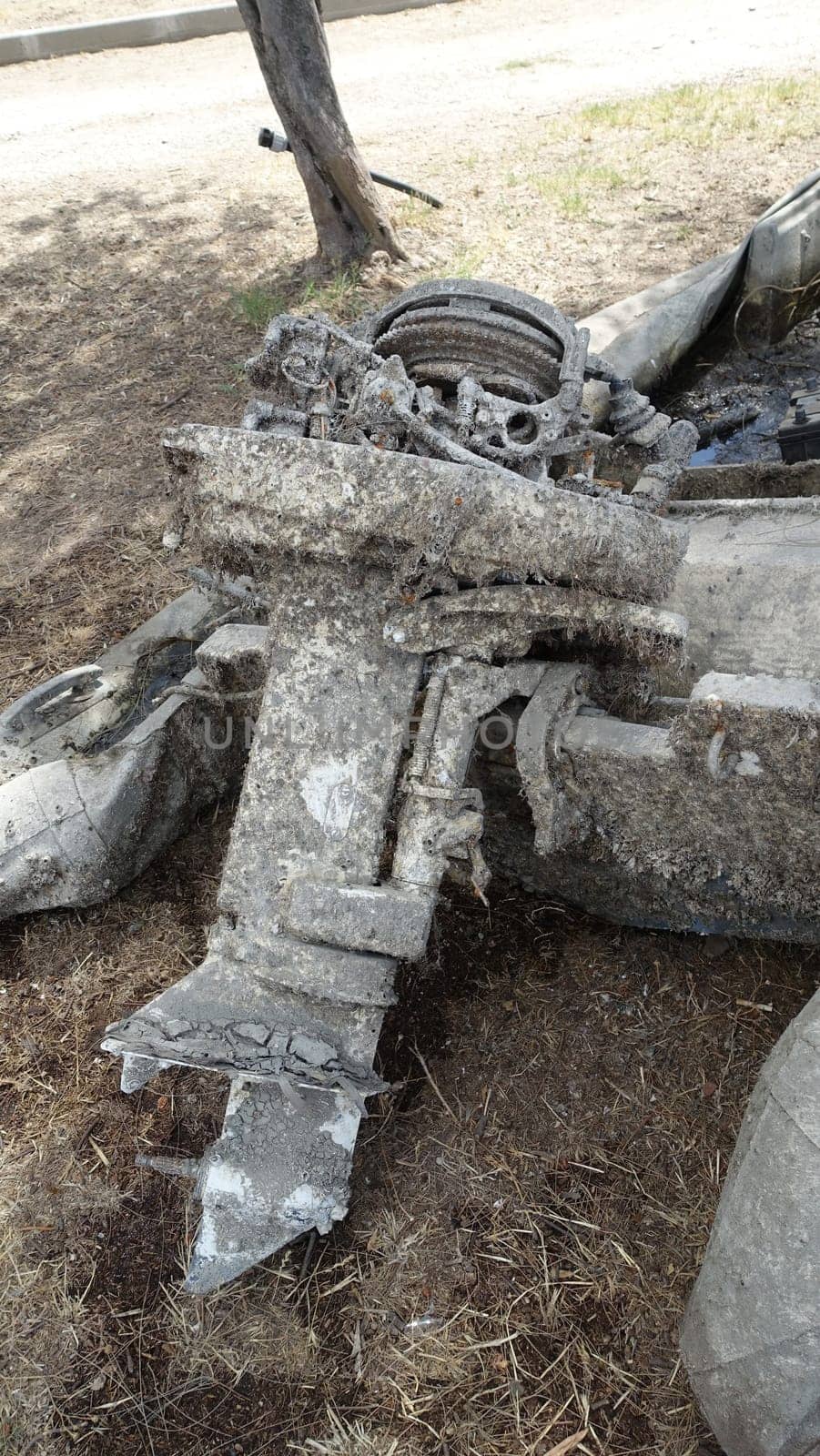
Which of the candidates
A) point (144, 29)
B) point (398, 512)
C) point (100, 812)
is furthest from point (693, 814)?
point (144, 29)

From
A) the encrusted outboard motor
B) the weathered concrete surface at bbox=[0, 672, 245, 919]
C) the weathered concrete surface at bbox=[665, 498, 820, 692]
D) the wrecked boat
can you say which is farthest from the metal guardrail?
the weathered concrete surface at bbox=[0, 672, 245, 919]

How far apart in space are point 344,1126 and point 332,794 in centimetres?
86

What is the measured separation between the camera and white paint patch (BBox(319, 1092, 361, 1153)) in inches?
106

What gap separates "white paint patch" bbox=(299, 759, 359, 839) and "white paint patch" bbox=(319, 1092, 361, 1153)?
70 cm

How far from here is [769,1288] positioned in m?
1.94

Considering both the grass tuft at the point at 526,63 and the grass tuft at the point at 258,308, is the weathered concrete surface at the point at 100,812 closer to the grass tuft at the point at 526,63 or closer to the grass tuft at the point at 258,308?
the grass tuft at the point at 258,308

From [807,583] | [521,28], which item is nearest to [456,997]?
[807,583]

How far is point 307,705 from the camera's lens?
2.93 meters

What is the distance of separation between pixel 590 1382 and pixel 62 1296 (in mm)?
1360

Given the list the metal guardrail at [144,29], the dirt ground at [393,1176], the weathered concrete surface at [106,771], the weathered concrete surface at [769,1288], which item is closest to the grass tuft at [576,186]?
the dirt ground at [393,1176]

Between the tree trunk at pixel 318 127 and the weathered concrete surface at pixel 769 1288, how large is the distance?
6.38m

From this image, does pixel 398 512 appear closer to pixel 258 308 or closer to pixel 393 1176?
pixel 393 1176

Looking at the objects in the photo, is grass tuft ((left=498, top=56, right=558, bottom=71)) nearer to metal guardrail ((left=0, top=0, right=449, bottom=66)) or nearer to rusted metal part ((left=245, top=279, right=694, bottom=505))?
metal guardrail ((left=0, top=0, right=449, bottom=66))

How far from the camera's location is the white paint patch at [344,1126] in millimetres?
2693
